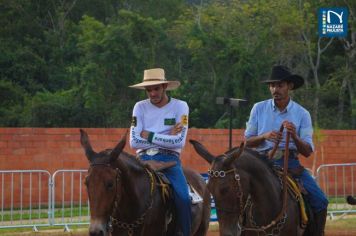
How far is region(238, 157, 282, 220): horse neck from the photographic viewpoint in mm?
7949

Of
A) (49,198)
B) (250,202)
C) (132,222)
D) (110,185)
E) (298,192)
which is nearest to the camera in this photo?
(110,185)

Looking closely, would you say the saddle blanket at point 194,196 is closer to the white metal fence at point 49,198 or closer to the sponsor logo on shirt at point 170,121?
the sponsor logo on shirt at point 170,121

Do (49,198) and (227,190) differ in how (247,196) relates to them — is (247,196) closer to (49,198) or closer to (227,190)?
(227,190)

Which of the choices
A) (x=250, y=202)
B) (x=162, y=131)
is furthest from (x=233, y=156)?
(x=162, y=131)

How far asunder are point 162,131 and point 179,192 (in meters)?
0.70

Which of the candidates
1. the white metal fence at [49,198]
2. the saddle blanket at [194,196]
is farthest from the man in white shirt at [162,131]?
the white metal fence at [49,198]

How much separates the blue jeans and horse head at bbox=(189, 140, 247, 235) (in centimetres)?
141

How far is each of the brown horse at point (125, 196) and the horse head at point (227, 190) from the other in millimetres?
882

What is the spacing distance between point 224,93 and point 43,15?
11741 mm

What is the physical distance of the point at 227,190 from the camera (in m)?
7.38

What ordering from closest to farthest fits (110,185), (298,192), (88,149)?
(110,185) < (88,149) < (298,192)

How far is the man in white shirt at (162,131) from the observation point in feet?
29.6

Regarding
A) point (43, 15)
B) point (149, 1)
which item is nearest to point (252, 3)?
point (149, 1)

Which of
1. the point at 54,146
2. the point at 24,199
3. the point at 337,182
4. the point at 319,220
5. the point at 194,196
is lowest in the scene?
the point at 24,199
